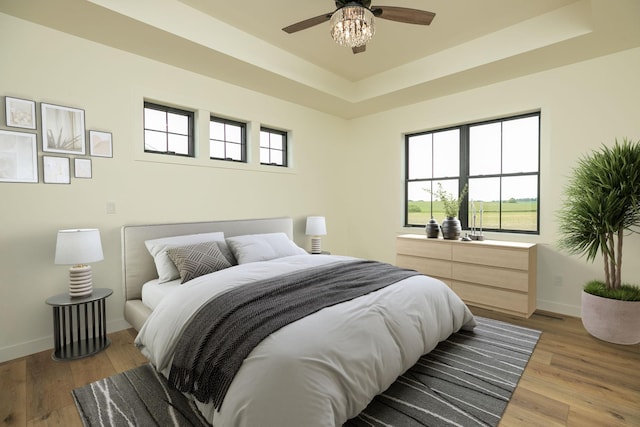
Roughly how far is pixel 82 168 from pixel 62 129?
0.35m

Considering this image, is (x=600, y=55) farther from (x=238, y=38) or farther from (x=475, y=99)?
(x=238, y=38)

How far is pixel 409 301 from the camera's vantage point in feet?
7.35

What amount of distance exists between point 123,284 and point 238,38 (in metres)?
2.68

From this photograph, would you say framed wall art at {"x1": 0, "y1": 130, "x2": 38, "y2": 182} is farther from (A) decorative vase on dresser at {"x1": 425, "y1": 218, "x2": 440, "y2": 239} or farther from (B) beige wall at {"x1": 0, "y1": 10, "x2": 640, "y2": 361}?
(A) decorative vase on dresser at {"x1": 425, "y1": 218, "x2": 440, "y2": 239}

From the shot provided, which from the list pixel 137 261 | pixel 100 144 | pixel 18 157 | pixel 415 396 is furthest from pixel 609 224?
pixel 18 157

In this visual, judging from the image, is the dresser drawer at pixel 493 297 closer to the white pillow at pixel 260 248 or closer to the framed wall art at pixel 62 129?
the white pillow at pixel 260 248

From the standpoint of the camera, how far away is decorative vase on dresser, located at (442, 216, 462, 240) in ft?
12.9

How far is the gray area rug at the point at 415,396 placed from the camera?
176 centimetres

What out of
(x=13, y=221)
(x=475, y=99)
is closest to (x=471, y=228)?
(x=475, y=99)

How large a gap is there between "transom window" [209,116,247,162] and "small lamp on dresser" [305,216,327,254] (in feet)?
4.07

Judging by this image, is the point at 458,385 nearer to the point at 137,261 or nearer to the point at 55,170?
the point at 137,261

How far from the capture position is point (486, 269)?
138 inches

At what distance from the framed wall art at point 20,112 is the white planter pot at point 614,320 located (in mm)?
4956

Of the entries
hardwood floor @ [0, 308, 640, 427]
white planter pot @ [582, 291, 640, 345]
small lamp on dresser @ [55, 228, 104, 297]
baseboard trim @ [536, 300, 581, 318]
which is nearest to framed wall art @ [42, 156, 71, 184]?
small lamp on dresser @ [55, 228, 104, 297]
